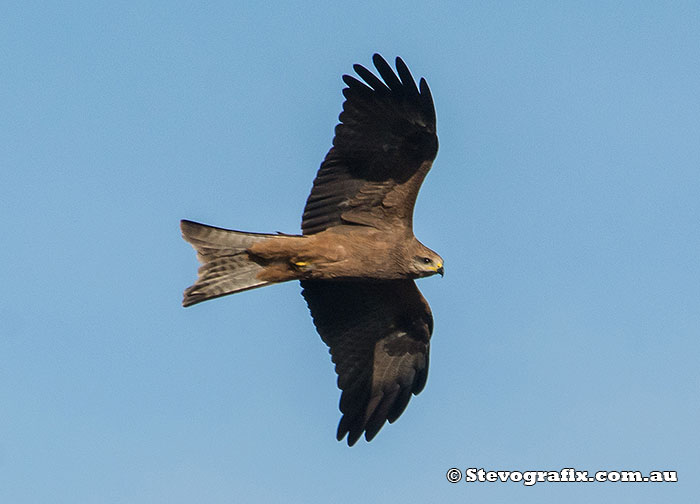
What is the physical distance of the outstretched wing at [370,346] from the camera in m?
14.6

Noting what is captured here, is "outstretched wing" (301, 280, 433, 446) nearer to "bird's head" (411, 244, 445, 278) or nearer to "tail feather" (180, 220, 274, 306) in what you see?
"bird's head" (411, 244, 445, 278)

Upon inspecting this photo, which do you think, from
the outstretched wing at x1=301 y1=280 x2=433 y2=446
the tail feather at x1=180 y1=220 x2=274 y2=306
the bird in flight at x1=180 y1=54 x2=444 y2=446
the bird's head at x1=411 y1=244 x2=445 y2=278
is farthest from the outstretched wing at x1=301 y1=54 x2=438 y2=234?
the outstretched wing at x1=301 y1=280 x2=433 y2=446

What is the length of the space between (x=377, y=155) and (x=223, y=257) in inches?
74.9

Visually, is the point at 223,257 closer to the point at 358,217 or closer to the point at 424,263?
the point at 358,217

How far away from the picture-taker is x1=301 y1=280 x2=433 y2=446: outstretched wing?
14.6 m

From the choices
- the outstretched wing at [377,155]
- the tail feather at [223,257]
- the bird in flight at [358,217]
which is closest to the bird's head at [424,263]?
the bird in flight at [358,217]

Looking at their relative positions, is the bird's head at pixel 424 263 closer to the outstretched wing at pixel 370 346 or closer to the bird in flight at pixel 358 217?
the bird in flight at pixel 358 217

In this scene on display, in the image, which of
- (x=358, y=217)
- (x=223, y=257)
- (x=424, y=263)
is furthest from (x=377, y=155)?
(x=223, y=257)

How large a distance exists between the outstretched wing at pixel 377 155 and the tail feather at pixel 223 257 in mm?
730

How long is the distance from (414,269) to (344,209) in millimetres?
976

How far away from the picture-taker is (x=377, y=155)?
44.7ft

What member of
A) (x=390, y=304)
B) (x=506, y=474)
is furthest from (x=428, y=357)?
(x=506, y=474)

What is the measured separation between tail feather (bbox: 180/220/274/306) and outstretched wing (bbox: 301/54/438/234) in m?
0.73

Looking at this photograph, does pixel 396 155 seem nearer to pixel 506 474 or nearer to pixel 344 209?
pixel 344 209
